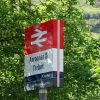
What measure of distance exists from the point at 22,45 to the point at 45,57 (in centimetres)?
775

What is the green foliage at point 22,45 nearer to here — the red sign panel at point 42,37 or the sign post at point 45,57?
the red sign panel at point 42,37

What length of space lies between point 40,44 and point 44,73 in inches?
23.4

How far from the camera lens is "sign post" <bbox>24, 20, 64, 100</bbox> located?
8.62 m

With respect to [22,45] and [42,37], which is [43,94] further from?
[22,45]

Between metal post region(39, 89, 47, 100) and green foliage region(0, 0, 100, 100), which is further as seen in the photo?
green foliage region(0, 0, 100, 100)

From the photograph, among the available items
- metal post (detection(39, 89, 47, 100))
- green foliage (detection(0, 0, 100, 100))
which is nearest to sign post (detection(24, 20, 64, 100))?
metal post (detection(39, 89, 47, 100))

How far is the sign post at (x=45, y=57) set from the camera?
8.62 metres

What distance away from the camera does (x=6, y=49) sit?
660 inches

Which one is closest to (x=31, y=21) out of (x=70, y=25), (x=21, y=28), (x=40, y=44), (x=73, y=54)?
(x=21, y=28)

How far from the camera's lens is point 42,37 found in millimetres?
8945

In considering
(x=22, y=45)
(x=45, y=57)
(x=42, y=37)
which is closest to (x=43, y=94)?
(x=45, y=57)

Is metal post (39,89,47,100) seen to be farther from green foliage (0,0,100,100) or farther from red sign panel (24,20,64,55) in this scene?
green foliage (0,0,100,100)

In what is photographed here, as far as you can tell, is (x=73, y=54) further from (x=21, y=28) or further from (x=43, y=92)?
(x=43, y=92)

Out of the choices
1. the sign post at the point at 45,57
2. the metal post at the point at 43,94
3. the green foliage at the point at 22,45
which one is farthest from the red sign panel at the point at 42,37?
the green foliage at the point at 22,45
